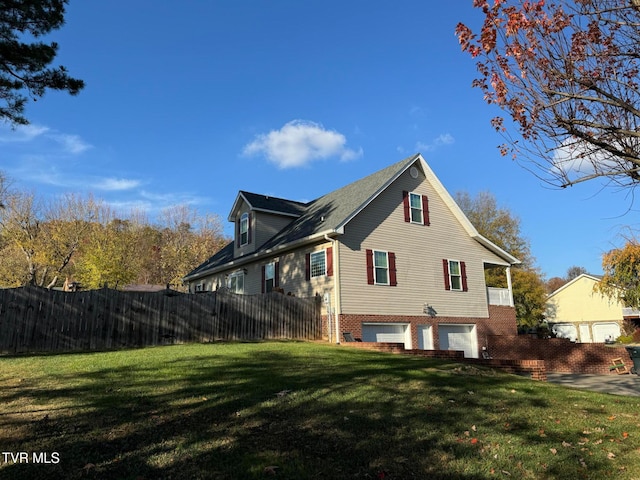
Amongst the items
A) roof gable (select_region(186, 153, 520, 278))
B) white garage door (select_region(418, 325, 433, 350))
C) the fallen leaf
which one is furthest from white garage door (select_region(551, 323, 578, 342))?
the fallen leaf

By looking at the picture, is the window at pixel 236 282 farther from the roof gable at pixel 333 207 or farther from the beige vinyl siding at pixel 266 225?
the beige vinyl siding at pixel 266 225

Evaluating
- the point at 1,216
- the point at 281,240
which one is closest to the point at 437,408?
the point at 281,240

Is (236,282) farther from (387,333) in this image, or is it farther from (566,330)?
(566,330)

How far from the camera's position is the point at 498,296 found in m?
23.4

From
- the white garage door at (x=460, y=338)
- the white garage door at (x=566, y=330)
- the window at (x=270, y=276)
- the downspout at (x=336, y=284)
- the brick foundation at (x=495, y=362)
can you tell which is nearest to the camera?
the brick foundation at (x=495, y=362)

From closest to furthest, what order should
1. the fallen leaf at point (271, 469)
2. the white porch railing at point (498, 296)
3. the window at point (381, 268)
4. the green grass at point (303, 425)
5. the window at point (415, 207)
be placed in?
the fallen leaf at point (271, 469), the green grass at point (303, 425), the window at point (381, 268), the window at point (415, 207), the white porch railing at point (498, 296)

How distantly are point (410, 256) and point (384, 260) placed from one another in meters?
1.61

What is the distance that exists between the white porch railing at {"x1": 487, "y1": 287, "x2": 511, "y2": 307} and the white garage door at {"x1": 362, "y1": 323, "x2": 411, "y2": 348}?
6.53 meters

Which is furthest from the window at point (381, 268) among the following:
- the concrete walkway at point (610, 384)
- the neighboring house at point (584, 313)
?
the neighboring house at point (584, 313)

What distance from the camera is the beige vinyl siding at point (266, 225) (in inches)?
892

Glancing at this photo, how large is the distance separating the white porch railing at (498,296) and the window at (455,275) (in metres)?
2.36

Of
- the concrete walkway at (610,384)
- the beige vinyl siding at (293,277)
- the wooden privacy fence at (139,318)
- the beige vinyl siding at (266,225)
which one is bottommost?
the concrete walkway at (610,384)

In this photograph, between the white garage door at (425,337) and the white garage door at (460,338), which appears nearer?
the white garage door at (425,337)

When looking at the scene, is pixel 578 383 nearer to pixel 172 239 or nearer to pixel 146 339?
pixel 146 339
